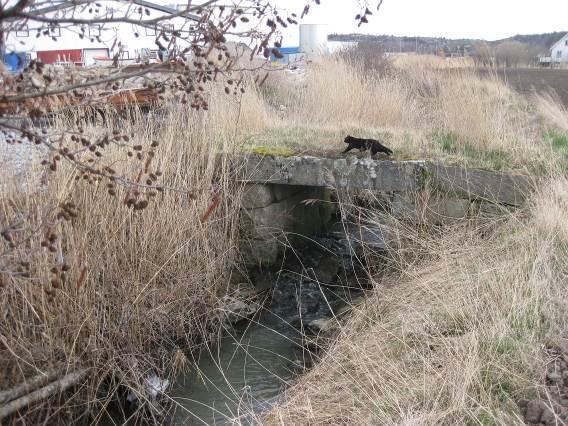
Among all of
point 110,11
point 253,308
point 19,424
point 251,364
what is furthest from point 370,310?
point 110,11

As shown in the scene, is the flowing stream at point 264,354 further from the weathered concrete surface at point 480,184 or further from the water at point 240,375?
the weathered concrete surface at point 480,184

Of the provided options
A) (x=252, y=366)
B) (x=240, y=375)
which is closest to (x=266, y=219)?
(x=252, y=366)

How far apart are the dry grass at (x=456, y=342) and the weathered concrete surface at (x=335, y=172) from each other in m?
0.93

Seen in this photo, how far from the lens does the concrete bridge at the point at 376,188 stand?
14.5 ft

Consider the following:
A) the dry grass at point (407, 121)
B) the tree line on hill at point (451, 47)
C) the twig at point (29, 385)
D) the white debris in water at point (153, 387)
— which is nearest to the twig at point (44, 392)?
the twig at point (29, 385)

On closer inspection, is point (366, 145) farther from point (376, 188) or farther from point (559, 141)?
point (559, 141)

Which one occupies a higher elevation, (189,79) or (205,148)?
(189,79)

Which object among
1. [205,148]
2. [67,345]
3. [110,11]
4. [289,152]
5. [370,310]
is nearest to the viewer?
[110,11]

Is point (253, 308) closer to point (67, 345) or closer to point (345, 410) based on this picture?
point (67, 345)

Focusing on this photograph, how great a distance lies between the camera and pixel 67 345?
126 inches

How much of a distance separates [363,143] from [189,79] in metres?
3.35

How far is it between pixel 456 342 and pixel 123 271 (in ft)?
6.59

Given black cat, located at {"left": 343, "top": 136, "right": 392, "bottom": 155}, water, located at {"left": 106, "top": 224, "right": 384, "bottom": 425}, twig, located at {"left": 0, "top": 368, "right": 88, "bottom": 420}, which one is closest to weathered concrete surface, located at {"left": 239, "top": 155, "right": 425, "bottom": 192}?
black cat, located at {"left": 343, "top": 136, "right": 392, "bottom": 155}

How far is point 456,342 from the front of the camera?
251 cm
